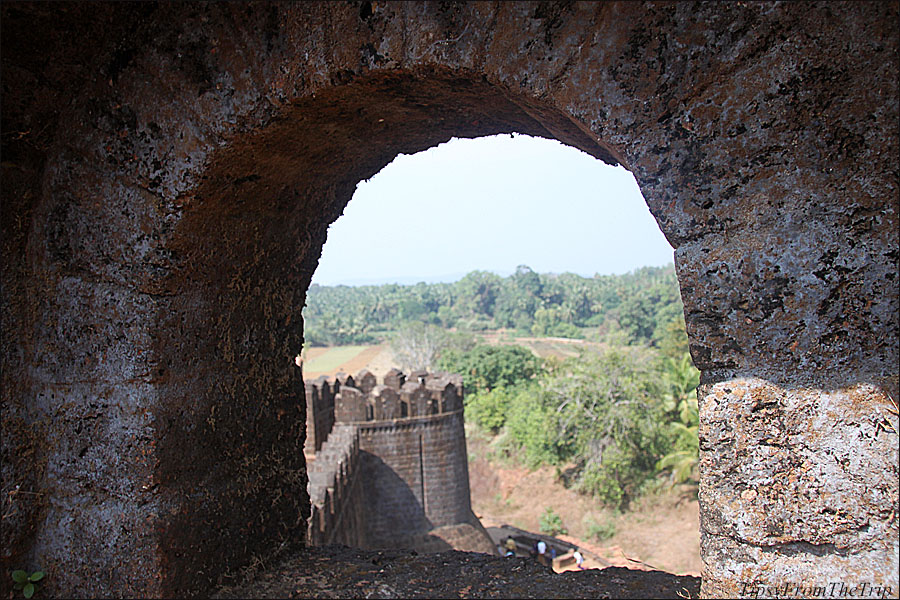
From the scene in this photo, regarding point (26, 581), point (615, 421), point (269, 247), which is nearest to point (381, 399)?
point (269, 247)

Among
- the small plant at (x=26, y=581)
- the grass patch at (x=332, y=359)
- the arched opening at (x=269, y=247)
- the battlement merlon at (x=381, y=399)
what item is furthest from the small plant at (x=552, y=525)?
the grass patch at (x=332, y=359)

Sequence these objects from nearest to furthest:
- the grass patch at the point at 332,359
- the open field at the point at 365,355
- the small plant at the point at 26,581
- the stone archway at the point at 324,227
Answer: the stone archway at the point at 324,227 → the small plant at the point at 26,581 → the open field at the point at 365,355 → the grass patch at the point at 332,359

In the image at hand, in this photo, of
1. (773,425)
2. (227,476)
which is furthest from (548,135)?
(227,476)

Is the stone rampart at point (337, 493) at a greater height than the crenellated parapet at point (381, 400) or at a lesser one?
lesser

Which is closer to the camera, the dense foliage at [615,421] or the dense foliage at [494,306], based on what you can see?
the dense foliage at [615,421]

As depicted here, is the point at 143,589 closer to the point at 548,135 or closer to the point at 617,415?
the point at 548,135

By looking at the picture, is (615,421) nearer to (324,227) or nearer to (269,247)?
(324,227)

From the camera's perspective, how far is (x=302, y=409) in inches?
104

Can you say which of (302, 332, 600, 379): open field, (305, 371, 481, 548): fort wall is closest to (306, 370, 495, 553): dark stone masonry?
(305, 371, 481, 548): fort wall

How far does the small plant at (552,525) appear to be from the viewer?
16.5 metres

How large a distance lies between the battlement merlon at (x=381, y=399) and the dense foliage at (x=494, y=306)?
45.9 m

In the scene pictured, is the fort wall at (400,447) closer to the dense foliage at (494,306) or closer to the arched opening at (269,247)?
the arched opening at (269,247)

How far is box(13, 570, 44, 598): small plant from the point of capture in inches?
77.0

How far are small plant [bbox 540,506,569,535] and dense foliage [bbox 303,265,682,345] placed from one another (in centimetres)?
3941
